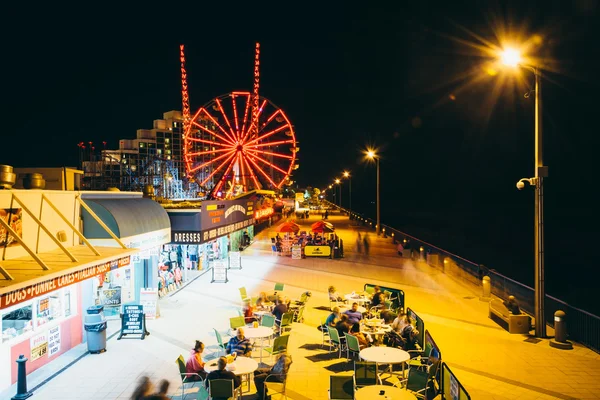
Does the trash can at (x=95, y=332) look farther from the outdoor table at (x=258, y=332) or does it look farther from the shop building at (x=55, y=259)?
the outdoor table at (x=258, y=332)

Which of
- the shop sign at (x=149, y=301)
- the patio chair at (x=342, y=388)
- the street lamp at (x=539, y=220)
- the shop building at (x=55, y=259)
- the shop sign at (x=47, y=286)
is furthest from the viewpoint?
the shop sign at (x=149, y=301)

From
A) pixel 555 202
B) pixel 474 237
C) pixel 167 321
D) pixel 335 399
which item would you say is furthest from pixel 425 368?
pixel 555 202

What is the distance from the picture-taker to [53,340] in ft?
37.8

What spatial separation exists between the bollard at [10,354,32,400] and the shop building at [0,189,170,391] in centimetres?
66

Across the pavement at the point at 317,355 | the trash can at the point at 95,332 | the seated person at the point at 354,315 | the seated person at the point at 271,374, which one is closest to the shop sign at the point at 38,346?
the pavement at the point at 317,355

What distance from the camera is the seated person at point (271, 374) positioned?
9.13 m

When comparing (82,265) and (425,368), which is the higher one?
(82,265)

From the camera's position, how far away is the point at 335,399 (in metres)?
8.31

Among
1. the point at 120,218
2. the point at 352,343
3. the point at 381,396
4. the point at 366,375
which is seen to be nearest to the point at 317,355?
the point at 352,343

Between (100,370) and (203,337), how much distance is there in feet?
9.89

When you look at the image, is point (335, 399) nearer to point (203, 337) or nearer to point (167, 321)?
point (203, 337)

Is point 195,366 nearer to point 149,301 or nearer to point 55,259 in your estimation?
point 55,259

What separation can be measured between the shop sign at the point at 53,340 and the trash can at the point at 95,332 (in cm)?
63

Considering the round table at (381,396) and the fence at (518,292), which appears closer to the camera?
the round table at (381,396)
